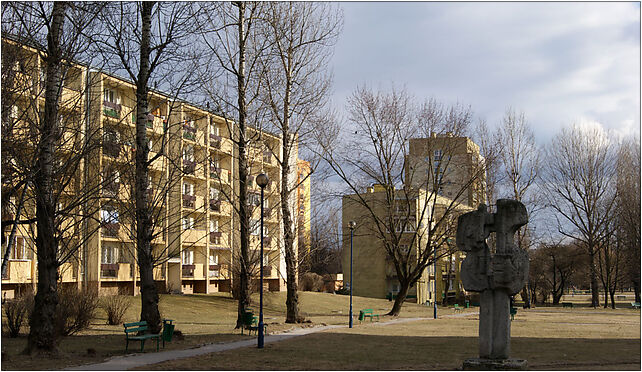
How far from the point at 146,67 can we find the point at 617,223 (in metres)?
46.7

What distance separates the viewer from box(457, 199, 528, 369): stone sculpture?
14516mm

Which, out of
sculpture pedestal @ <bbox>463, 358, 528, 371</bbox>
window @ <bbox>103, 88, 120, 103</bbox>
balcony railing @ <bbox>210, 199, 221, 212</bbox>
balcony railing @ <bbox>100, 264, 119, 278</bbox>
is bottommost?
sculpture pedestal @ <bbox>463, 358, 528, 371</bbox>

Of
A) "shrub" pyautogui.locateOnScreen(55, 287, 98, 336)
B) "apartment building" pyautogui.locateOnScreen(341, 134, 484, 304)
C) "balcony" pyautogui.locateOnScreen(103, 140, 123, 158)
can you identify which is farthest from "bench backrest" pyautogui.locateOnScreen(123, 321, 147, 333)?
"apartment building" pyautogui.locateOnScreen(341, 134, 484, 304)

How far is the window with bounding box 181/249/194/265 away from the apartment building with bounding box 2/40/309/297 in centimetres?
9

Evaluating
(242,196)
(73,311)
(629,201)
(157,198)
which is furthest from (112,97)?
(629,201)

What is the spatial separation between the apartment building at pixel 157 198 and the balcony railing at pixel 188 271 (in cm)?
1

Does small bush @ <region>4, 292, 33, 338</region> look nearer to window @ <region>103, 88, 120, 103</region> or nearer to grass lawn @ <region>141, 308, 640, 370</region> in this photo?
grass lawn @ <region>141, 308, 640, 370</region>

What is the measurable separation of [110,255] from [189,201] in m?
8.35

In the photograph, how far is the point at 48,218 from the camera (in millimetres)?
15555

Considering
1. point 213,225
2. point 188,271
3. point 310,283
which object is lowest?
point 310,283

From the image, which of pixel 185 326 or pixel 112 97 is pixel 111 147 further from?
pixel 112 97

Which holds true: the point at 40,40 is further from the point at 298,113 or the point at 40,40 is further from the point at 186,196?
the point at 186,196

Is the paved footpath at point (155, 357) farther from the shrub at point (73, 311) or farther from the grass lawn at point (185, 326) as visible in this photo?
the shrub at point (73, 311)

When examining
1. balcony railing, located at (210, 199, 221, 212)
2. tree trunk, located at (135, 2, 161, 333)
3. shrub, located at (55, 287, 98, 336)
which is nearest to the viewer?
tree trunk, located at (135, 2, 161, 333)
